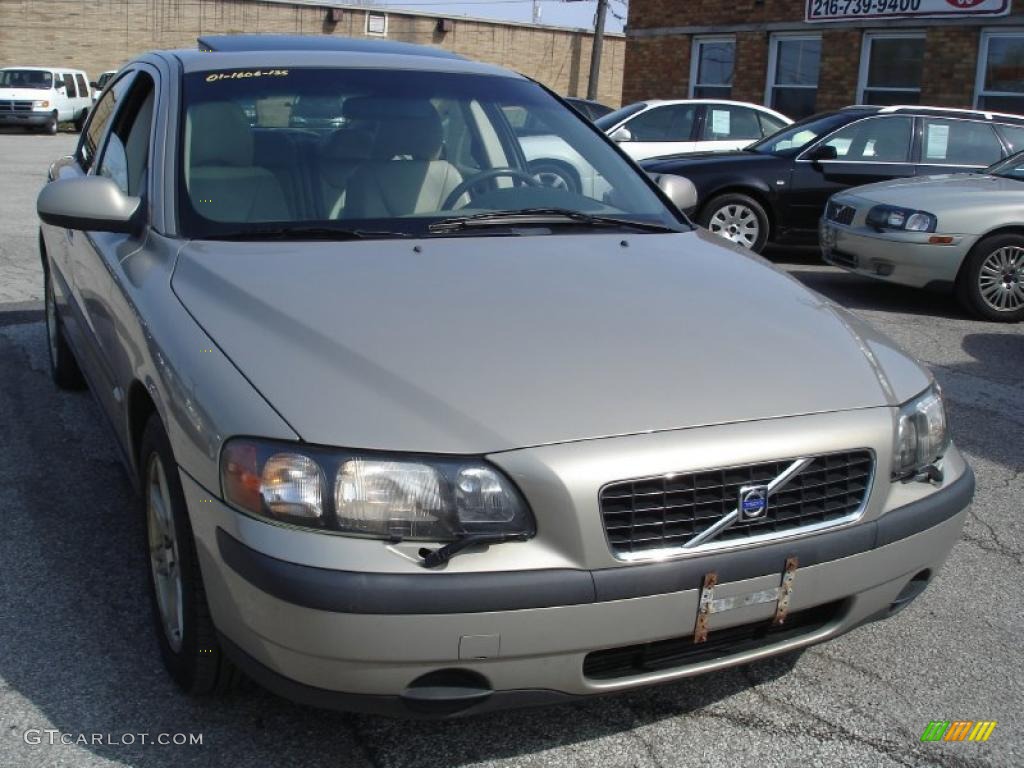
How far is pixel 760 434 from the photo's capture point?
2580 millimetres

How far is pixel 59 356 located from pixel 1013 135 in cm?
888

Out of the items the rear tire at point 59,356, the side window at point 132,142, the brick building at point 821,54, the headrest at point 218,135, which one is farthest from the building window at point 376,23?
the headrest at point 218,135

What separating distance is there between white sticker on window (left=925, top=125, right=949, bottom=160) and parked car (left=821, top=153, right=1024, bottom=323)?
232 centimetres

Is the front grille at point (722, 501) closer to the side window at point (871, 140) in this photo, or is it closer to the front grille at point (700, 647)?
the front grille at point (700, 647)

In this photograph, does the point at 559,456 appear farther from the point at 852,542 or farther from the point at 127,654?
the point at 127,654

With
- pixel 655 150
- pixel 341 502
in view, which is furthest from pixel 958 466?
pixel 655 150

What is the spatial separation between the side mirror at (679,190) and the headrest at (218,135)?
61.7 inches

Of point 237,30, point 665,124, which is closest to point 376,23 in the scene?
point 237,30

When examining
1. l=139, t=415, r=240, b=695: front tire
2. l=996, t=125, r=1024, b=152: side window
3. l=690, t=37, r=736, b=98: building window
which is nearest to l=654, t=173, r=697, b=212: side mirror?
l=139, t=415, r=240, b=695: front tire

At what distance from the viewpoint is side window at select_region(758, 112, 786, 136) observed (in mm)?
13898

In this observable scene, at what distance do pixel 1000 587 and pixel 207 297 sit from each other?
2.71 meters

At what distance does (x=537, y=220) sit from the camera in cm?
369

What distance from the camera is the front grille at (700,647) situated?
255 cm

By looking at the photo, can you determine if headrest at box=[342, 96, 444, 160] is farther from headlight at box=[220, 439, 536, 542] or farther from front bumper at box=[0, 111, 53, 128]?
front bumper at box=[0, 111, 53, 128]
